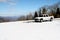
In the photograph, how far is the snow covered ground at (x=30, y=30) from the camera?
1.38 meters

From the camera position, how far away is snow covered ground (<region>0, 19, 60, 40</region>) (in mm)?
1377

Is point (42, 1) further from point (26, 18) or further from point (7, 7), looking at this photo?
point (7, 7)

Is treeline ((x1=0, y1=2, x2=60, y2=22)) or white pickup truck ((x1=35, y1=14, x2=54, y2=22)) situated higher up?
treeline ((x1=0, y1=2, x2=60, y2=22))

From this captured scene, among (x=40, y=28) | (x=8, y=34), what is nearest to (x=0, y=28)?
(x=8, y=34)

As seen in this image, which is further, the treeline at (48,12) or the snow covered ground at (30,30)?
the treeline at (48,12)

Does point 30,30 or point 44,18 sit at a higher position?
point 44,18

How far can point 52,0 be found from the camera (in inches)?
60.8

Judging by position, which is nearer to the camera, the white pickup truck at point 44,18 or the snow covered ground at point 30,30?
the snow covered ground at point 30,30

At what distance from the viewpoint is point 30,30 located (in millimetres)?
1459

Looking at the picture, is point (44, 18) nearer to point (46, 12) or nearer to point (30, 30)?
point (46, 12)

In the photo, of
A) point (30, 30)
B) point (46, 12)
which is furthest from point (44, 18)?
point (30, 30)

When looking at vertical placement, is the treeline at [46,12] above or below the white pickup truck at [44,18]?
above

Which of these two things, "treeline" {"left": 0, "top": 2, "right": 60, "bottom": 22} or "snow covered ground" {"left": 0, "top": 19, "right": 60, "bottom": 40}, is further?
"treeline" {"left": 0, "top": 2, "right": 60, "bottom": 22}

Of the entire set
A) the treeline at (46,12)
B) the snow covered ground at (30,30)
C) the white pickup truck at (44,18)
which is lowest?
the snow covered ground at (30,30)
